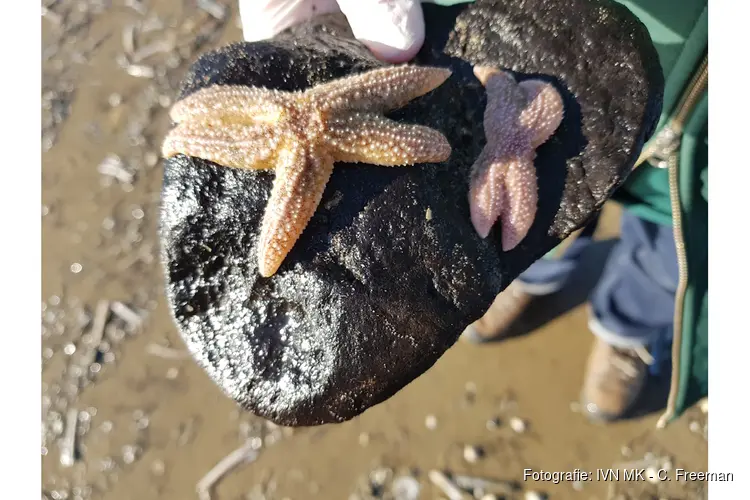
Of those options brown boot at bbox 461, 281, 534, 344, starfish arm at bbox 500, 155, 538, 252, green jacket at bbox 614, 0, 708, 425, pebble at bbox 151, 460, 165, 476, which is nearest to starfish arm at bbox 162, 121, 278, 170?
starfish arm at bbox 500, 155, 538, 252

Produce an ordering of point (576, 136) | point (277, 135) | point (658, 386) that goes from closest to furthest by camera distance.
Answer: point (277, 135) < point (576, 136) < point (658, 386)

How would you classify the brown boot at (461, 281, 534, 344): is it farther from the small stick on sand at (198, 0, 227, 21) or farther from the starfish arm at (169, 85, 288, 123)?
the small stick on sand at (198, 0, 227, 21)

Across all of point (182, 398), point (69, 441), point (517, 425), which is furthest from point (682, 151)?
point (69, 441)

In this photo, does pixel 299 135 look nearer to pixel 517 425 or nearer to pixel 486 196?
pixel 486 196

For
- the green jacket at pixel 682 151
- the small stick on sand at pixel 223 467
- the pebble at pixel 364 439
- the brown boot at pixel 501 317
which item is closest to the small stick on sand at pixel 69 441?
the small stick on sand at pixel 223 467

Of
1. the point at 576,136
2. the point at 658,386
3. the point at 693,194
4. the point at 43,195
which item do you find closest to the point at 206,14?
the point at 43,195

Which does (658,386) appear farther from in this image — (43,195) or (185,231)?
(43,195)

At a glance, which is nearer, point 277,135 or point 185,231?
point 277,135
